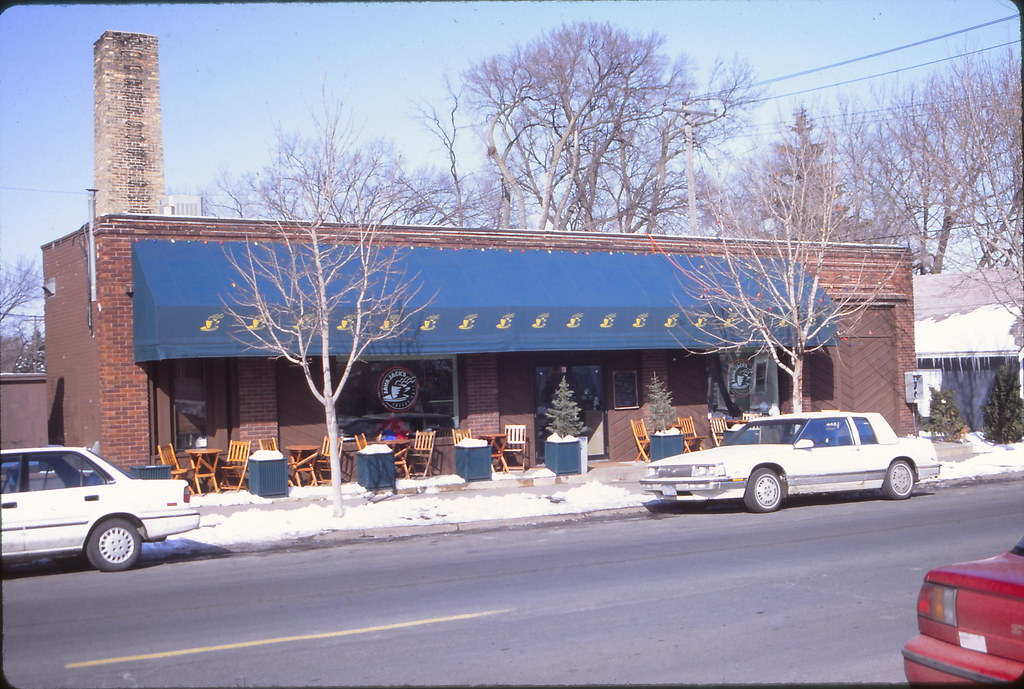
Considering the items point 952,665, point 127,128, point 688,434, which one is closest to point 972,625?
point 952,665

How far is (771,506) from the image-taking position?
49.9 ft

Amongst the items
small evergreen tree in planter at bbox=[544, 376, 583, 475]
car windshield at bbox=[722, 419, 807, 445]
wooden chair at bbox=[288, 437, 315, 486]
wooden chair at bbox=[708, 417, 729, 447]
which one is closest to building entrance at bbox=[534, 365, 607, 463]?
small evergreen tree in planter at bbox=[544, 376, 583, 475]

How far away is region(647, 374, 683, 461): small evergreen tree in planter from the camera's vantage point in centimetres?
2066

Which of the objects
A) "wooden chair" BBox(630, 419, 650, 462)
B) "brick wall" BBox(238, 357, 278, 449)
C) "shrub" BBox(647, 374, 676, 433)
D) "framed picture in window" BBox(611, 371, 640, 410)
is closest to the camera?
"brick wall" BBox(238, 357, 278, 449)

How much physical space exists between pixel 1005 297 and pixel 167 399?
79.2 feet

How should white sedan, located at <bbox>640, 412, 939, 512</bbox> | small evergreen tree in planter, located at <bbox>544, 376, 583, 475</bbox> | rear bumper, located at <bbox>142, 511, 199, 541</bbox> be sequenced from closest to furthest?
rear bumper, located at <bbox>142, 511, 199, 541</bbox> → white sedan, located at <bbox>640, 412, 939, 512</bbox> → small evergreen tree in planter, located at <bbox>544, 376, 583, 475</bbox>

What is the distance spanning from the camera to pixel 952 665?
5078 mm

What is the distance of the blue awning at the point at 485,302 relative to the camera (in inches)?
662

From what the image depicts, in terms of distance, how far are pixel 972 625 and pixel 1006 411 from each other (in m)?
22.7

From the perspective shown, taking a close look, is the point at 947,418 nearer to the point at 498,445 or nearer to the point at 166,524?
the point at 498,445

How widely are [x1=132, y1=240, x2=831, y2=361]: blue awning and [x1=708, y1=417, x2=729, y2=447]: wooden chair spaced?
233cm

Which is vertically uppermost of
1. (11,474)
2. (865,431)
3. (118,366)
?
(118,366)

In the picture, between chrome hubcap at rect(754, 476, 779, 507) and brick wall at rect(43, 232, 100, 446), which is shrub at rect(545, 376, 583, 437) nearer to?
chrome hubcap at rect(754, 476, 779, 507)

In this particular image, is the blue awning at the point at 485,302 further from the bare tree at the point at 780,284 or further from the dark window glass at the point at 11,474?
the dark window glass at the point at 11,474
